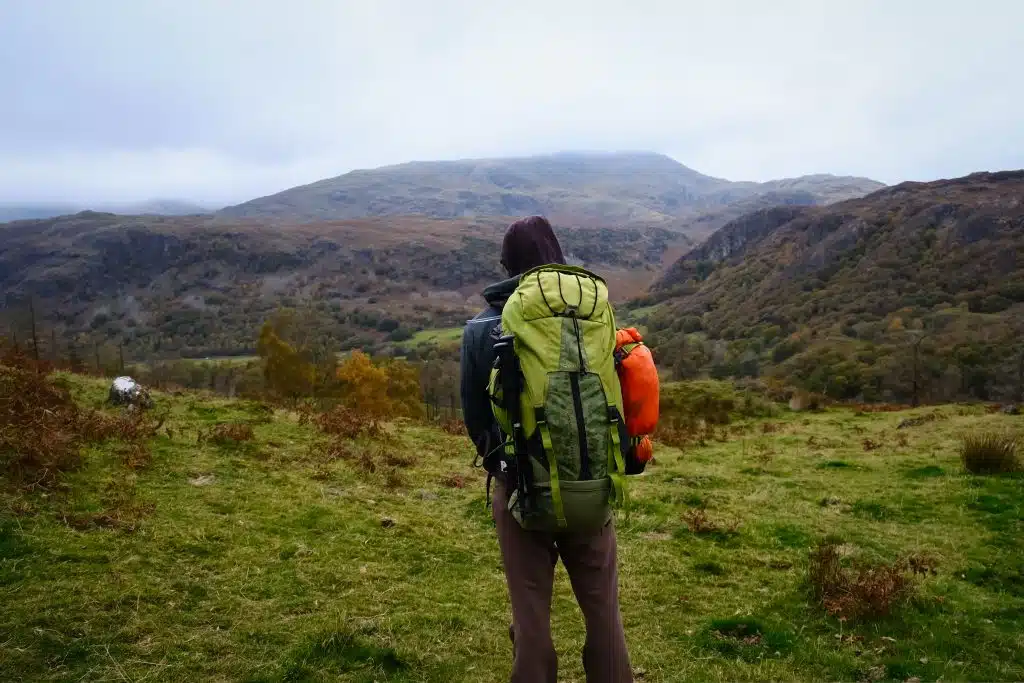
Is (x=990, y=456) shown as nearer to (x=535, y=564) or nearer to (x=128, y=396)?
(x=535, y=564)

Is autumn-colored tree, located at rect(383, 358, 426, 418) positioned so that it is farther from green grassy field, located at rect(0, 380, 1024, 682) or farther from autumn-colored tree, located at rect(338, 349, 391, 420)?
green grassy field, located at rect(0, 380, 1024, 682)

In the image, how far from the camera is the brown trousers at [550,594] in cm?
323

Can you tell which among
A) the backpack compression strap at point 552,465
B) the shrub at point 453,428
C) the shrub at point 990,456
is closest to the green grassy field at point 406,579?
the shrub at point 990,456

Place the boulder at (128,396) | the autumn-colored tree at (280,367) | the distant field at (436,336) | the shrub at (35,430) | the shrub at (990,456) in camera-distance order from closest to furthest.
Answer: the shrub at (35,430) → the shrub at (990,456) → the boulder at (128,396) → the autumn-colored tree at (280,367) → the distant field at (436,336)

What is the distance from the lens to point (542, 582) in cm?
327

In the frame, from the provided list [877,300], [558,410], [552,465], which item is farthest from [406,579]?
[877,300]

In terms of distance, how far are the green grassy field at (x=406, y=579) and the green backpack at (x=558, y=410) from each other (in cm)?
249

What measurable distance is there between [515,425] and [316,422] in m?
11.1

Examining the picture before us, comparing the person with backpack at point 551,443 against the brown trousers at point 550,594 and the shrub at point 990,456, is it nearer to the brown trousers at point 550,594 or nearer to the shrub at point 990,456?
the brown trousers at point 550,594

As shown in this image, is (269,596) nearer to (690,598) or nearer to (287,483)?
(287,483)

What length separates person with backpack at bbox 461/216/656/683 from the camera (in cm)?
304

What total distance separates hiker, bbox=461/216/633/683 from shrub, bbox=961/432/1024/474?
37.4 feet

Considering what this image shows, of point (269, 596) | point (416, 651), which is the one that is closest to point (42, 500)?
point (269, 596)

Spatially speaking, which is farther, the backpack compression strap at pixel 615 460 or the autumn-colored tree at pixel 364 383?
the autumn-colored tree at pixel 364 383
